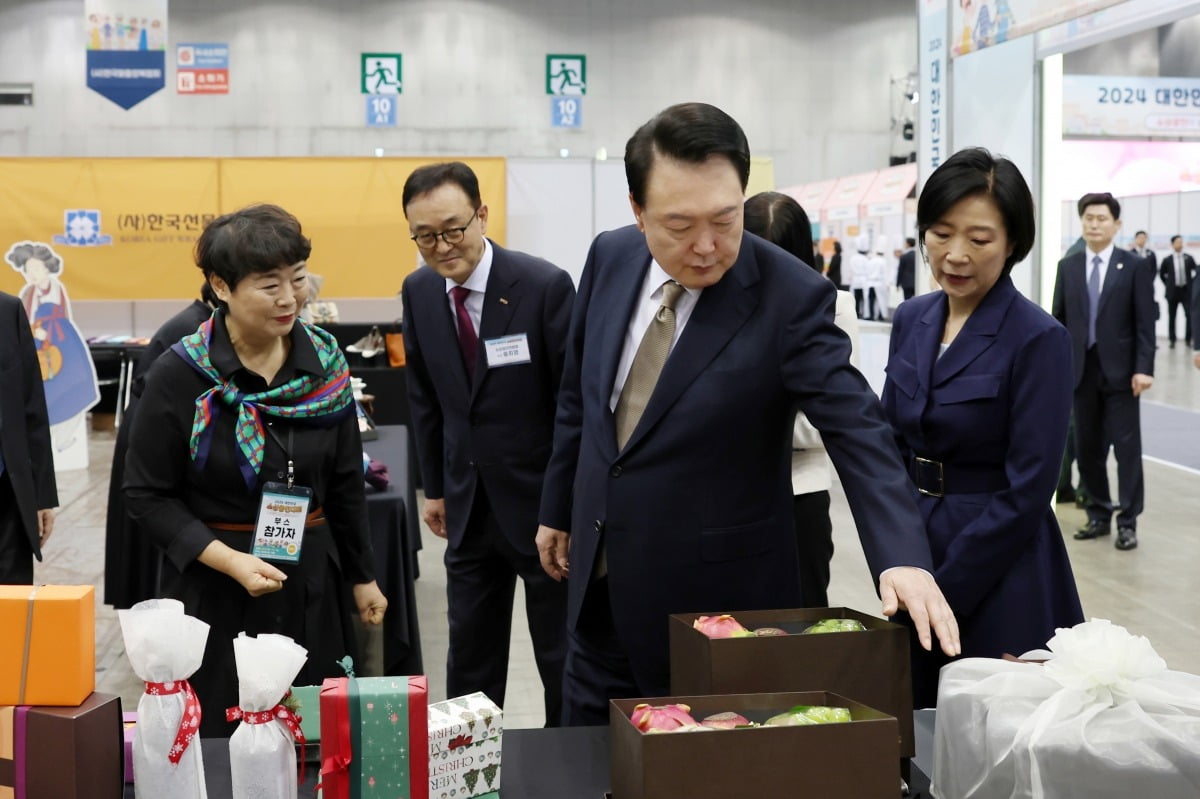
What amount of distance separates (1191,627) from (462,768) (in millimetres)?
4065

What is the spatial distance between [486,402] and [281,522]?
2.41ft

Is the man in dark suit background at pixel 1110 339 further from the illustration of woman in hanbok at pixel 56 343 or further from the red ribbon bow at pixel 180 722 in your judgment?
the illustration of woman in hanbok at pixel 56 343

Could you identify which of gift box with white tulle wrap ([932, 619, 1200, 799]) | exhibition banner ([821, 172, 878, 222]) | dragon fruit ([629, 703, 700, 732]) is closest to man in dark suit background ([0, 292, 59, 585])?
dragon fruit ([629, 703, 700, 732])

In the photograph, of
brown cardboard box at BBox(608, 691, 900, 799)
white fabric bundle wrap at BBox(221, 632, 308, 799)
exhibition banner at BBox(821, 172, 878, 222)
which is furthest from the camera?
exhibition banner at BBox(821, 172, 878, 222)

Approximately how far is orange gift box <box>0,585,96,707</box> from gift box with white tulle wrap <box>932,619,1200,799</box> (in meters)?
0.93

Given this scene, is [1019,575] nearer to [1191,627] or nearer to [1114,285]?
[1191,627]

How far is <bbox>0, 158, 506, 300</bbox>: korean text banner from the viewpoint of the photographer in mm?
11047

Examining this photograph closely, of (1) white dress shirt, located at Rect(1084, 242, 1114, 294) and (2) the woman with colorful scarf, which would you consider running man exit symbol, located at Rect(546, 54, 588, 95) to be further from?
(2) the woman with colorful scarf

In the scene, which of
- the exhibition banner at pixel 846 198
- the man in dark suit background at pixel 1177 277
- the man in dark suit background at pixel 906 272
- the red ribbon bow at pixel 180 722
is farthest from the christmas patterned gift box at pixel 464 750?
the exhibition banner at pixel 846 198

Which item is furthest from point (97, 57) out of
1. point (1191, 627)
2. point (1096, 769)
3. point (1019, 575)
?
point (1096, 769)

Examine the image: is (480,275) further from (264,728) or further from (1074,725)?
A: (1074,725)

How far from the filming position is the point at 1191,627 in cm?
463

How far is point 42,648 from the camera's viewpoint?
1.27 meters

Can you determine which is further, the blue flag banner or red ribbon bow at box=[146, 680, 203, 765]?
the blue flag banner
